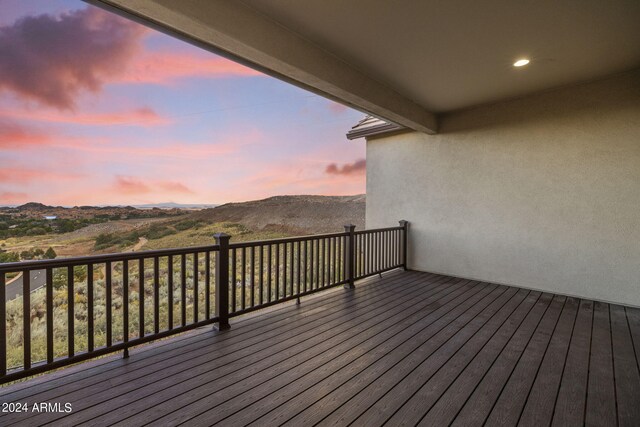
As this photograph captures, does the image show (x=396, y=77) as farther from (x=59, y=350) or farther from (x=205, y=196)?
(x=205, y=196)

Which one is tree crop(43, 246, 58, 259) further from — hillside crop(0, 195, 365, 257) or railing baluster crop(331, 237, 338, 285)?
railing baluster crop(331, 237, 338, 285)

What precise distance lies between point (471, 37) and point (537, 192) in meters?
2.74

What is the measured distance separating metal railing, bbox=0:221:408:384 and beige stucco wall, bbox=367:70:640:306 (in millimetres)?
884

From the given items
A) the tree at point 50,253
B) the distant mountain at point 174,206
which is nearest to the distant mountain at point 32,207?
the tree at point 50,253

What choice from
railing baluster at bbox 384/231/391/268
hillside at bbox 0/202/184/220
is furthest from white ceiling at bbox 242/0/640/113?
hillside at bbox 0/202/184/220

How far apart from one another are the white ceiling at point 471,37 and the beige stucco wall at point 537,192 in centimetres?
56

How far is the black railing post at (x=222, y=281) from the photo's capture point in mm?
2865

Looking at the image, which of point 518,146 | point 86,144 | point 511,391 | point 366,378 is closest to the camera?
point 511,391

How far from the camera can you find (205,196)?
10656 millimetres

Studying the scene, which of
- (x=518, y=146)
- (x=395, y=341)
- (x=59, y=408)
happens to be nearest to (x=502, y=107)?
(x=518, y=146)

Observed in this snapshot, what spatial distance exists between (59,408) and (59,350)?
5.38m

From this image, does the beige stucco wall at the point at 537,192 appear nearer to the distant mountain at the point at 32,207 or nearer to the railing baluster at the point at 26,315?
the railing baluster at the point at 26,315

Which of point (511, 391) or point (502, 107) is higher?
point (502, 107)

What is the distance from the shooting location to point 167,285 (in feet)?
13.0
